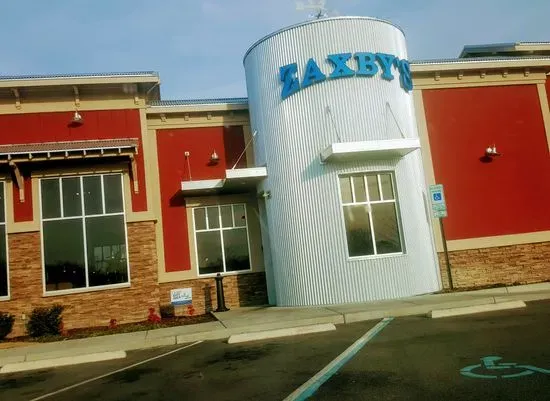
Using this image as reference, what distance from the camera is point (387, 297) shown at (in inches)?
529

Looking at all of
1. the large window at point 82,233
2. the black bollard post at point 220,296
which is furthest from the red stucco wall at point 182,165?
the large window at point 82,233

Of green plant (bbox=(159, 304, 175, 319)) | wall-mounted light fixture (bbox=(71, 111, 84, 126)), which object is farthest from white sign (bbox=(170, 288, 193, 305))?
wall-mounted light fixture (bbox=(71, 111, 84, 126))

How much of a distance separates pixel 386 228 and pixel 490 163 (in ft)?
18.3

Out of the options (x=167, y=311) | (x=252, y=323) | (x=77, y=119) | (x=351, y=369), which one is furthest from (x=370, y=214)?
(x=77, y=119)

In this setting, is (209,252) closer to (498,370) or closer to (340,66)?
(340,66)

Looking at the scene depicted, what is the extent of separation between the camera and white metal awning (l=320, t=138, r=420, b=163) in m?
13.1

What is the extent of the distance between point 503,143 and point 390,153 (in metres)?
5.71

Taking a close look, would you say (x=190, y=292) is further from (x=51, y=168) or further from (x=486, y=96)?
(x=486, y=96)

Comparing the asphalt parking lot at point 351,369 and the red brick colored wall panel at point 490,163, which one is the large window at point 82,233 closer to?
the asphalt parking lot at point 351,369

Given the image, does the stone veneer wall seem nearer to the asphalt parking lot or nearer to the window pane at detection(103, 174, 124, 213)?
the asphalt parking lot

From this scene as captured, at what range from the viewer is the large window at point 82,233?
1473 cm

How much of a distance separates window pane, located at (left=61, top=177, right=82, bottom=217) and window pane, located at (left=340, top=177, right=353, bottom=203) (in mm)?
7995

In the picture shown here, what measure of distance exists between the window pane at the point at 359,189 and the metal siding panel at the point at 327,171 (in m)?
0.37

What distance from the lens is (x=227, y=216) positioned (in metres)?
16.7
